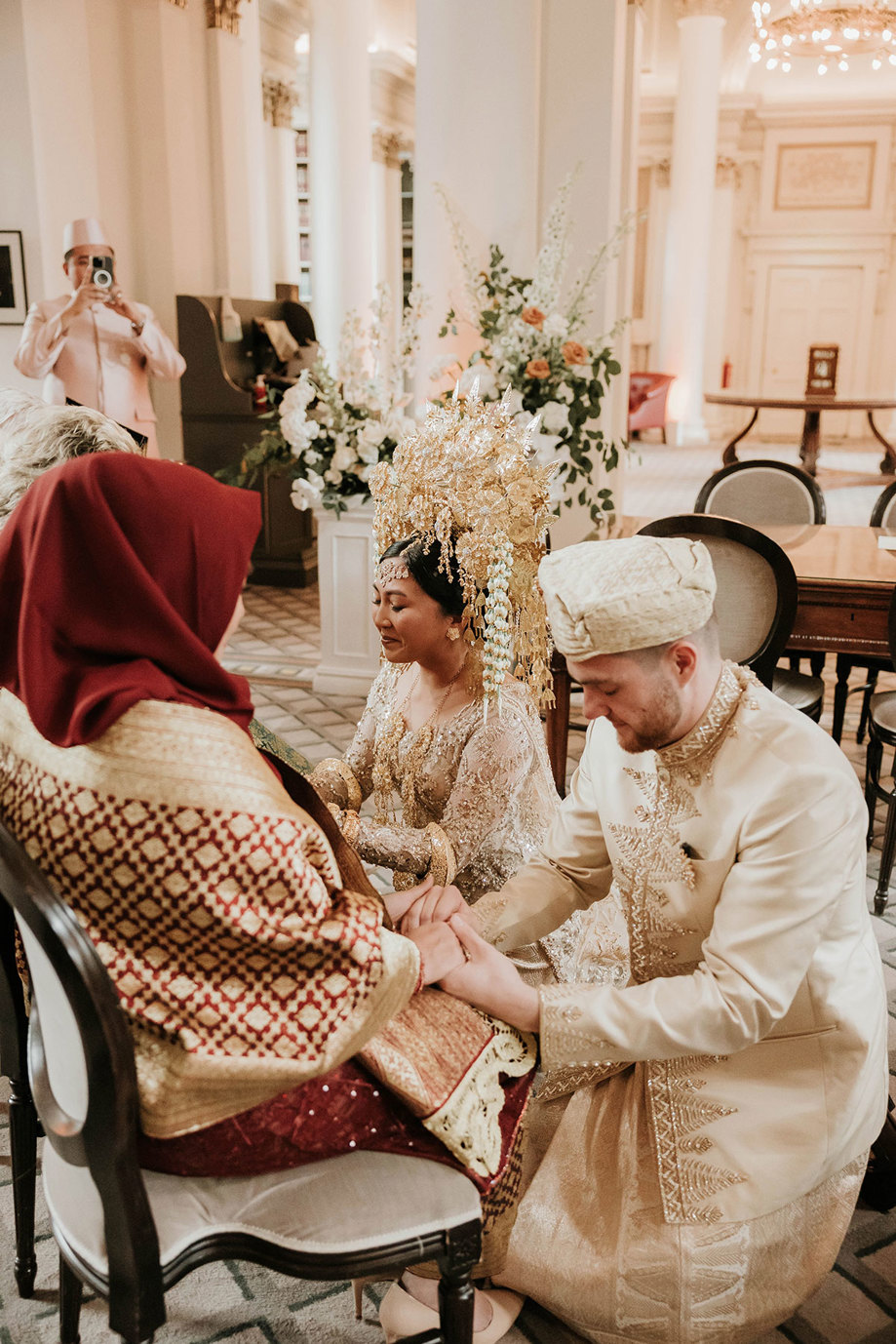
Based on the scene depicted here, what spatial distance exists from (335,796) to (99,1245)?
1.17 meters

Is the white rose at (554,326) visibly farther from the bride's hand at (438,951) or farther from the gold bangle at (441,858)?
the bride's hand at (438,951)

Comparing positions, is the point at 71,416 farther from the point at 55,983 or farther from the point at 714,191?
the point at 714,191

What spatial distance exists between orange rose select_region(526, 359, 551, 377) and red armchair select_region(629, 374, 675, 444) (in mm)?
10561

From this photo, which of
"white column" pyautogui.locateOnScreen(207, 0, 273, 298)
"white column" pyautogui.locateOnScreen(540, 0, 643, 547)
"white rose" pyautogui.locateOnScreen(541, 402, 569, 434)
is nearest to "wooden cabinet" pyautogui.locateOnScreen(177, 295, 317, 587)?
"white column" pyautogui.locateOnScreen(207, 0, 273, 298)

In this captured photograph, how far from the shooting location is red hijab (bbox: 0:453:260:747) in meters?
1.04

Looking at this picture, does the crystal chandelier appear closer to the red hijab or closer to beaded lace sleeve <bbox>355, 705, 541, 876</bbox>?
beaded lace sleeve <bbox>355, 705, 541, 876</bbox>

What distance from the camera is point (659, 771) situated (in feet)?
5.08

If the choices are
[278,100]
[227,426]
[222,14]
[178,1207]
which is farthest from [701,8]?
[178,1207]

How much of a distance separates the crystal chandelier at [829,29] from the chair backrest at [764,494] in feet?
20.4

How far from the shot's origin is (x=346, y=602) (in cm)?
492

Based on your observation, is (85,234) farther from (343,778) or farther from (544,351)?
(343,778)

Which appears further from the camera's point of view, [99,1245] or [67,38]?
[67,38]

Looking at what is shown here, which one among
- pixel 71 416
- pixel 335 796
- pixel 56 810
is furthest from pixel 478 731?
→ pixel 56 810

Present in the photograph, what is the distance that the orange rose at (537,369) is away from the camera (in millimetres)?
3934
